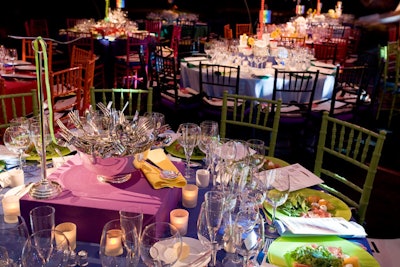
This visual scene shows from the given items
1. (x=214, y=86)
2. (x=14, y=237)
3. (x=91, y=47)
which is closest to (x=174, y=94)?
(x=214, y=86)

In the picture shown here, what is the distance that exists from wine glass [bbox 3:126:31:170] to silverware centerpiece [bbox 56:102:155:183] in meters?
0.24

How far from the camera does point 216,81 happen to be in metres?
4.46

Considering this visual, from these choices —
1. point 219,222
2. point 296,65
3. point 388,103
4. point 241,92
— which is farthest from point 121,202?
point 388,103

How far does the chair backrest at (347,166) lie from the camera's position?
203 centimetres

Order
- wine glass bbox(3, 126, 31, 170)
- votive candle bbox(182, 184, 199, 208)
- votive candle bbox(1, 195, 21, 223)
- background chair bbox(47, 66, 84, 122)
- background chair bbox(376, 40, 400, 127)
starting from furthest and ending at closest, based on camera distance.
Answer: background chair bbox(376, 40, 400, 127) → background chair bbox(47, 66, 84, 122) → wine glass bbox(3, 126, 31, 170) → votive candle bbox(182, 184, 199, 208) → votive candle bbox(1, 195, 21, 223)

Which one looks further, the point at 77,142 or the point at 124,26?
the point at 124,26

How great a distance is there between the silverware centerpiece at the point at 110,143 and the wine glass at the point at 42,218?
0.27m

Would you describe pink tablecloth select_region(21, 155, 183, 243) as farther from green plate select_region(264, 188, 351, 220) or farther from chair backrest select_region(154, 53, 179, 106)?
chair backrest select_region(154, 53, 179, 106)

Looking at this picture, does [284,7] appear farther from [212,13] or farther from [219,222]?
[219,222]

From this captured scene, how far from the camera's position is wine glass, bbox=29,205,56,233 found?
1.30 m

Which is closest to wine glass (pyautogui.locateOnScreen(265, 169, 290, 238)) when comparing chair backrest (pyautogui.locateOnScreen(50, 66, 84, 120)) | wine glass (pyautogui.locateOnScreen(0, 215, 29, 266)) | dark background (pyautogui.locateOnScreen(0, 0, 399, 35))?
wine glass (pyautogui.locateOnScreen(0, 215, 29, 266))

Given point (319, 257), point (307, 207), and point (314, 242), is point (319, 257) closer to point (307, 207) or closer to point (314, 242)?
point (314, 242)

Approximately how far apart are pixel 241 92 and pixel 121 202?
122 inches

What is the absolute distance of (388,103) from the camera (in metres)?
6.45
